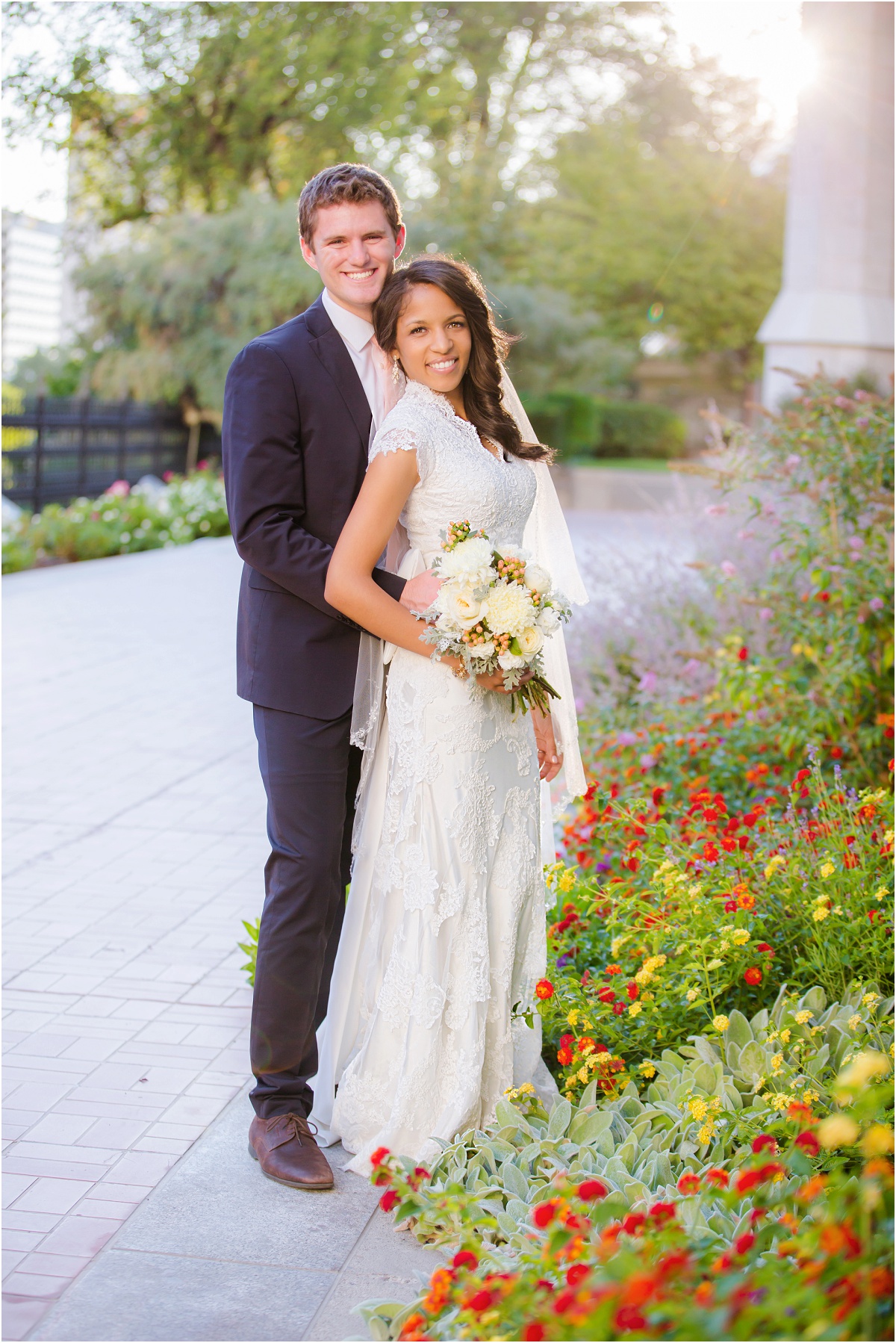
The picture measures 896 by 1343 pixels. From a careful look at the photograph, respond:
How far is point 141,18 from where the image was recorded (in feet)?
64.0

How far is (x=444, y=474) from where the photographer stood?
9.80 feet

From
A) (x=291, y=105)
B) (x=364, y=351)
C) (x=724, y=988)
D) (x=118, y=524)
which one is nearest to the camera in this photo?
(x=364, y=351)

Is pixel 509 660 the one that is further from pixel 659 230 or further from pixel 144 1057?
pixel 659 230

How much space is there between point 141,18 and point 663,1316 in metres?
21.6

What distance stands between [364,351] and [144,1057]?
6.87 feet

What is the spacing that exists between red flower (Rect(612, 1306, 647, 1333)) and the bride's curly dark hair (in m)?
2.18

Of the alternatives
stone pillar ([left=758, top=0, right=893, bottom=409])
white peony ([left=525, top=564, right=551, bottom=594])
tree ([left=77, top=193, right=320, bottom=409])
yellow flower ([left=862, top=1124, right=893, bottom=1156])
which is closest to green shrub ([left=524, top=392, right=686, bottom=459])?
tree ([left=77, top=193, right=320, bottom=409])

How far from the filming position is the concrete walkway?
2.58m

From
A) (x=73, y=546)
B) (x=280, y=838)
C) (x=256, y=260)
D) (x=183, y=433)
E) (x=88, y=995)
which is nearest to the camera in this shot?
(x=280, y=838)

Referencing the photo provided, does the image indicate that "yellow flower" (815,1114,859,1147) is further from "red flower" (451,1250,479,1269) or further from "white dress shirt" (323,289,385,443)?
"white dress shirt" (323,289,385,443)

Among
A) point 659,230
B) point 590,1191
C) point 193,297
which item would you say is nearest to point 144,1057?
point 590,1191

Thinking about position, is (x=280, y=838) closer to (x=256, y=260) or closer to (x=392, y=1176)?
(x=392, y=1176)

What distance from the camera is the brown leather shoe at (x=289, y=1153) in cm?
298

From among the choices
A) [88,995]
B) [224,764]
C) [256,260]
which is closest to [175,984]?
[88,995]
